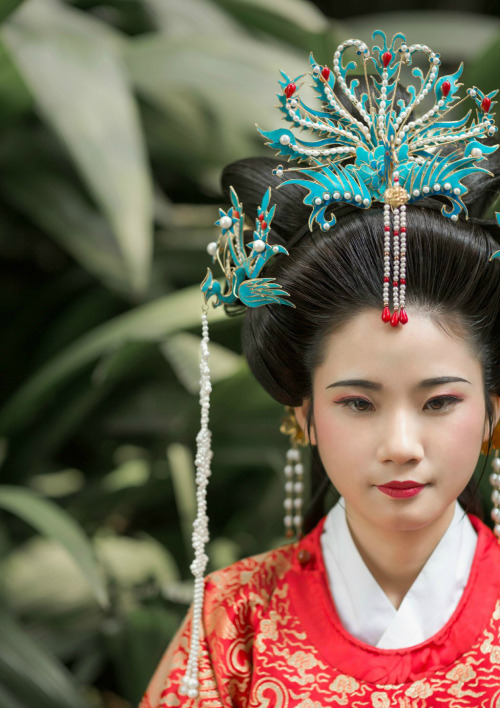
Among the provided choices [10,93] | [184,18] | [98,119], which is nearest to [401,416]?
[98,119]

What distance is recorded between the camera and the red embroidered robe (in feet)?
2.22

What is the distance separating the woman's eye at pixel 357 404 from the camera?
26.0 inches

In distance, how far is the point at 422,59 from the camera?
147cm

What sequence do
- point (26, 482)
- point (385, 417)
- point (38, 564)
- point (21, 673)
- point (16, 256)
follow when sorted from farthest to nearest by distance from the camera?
1. point (16, 256)
2. point (26, 482)
3. point (38, 564)
4. point (21, 673)
5. point (385, 417)

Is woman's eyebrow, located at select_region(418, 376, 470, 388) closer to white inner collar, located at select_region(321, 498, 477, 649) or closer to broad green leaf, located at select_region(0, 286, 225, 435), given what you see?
white inner collar, located at select_region(321, 498, 477, 649)

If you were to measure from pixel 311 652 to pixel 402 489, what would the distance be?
171 millimetres

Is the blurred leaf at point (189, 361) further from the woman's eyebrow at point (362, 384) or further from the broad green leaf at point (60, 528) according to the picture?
the woman's eyebrow at point (362, 384)

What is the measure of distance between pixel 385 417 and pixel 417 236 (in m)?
0.14

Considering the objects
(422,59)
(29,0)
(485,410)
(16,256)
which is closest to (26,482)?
(16,256)

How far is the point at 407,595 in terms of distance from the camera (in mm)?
717

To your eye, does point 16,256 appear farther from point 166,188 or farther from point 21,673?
point 21,673

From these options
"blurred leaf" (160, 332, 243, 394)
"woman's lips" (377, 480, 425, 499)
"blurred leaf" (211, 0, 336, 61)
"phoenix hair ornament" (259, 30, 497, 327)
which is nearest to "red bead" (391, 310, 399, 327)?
"phoenix hair ornament" (259, 30, 497, 327)

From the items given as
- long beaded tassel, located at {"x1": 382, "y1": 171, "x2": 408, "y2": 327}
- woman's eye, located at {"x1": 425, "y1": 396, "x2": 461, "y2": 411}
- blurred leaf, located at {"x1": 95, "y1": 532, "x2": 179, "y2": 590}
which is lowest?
blurred leaf, located at {"x1": 95, "y1": 532, "x2": 179, "y2": 590}

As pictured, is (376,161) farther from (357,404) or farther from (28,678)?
(28,678)
